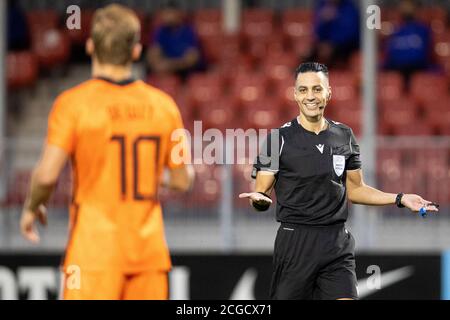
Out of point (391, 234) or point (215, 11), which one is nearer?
point (391, 234)

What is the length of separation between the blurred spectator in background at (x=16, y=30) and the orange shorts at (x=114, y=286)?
9.40 meters

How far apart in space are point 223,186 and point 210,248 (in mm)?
567

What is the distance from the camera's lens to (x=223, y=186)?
10211 millimetres

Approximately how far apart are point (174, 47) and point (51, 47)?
178 centimetres

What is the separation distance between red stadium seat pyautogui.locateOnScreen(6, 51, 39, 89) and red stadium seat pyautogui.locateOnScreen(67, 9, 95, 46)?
932 mm

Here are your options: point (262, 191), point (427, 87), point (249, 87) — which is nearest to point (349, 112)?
point (427, 87)

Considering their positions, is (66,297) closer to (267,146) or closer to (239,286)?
(267,146)

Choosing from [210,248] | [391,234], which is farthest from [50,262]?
[391,234]

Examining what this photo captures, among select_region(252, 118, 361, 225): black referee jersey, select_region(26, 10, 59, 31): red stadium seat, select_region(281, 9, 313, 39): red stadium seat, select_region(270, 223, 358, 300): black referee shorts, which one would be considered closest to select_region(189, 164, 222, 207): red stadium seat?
select_region(281, 9, 313, 39): red stadium seat

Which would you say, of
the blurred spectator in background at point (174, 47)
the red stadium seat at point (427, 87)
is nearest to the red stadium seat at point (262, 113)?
the blurred spectator in background at point (174, 47)

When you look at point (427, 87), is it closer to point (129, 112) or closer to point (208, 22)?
point (208, 22)

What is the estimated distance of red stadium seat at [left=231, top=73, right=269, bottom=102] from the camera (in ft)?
39.9

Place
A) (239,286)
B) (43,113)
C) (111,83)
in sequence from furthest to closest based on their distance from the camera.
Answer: (43,113), (239,286), (111,83)
